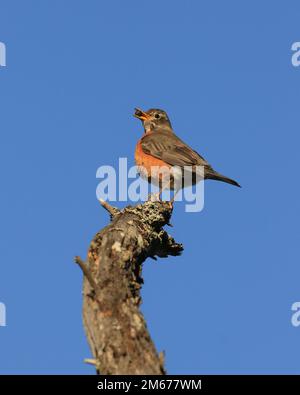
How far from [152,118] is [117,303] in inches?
326

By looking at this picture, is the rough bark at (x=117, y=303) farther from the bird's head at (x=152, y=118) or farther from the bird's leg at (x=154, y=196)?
the bird's head at (x=152, y=118)

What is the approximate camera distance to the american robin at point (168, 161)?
1188 cm

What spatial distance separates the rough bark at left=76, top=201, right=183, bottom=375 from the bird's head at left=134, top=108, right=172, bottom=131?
20.2ft

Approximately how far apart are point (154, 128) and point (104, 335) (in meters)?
8.37

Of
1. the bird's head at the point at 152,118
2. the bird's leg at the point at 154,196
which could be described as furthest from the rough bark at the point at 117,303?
the bird's head at the point at 152,118

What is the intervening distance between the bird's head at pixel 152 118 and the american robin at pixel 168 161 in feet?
2.48

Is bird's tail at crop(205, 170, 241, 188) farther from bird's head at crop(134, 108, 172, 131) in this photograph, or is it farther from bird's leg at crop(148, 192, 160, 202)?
bird's head at crop(134, 108, 172, 131)

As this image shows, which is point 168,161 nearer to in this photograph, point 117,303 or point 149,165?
point 149,165

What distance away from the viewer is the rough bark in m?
5.88

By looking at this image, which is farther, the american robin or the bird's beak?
the bird's beak

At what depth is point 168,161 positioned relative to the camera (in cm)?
1221

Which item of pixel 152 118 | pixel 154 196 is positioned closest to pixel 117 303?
pixel 154 196

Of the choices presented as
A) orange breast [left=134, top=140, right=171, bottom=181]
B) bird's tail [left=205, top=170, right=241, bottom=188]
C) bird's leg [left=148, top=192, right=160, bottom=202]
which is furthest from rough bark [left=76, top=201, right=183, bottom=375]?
orange breast [left=134, top=140, right=171, bottom=181]
